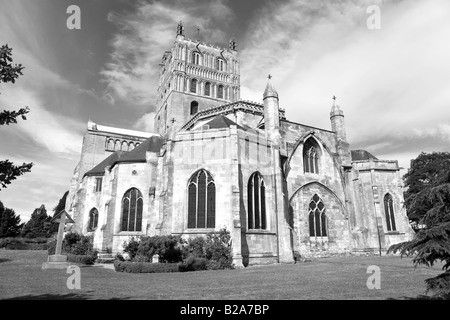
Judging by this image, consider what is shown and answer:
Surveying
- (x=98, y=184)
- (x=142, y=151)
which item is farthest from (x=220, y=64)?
(x=98, y=184)

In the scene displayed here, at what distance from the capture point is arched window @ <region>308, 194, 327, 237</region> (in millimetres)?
27625

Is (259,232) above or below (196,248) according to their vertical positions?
above

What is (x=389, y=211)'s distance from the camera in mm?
30234

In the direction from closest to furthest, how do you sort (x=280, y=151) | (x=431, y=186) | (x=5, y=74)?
(x=431, y=186) < (x=5, y=74) < (x=280, y=151)

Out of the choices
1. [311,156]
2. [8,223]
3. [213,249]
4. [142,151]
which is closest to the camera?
[213,249]

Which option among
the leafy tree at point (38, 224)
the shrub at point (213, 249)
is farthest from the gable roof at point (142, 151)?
the leafy tree at point (38, 224)

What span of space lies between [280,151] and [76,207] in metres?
23.1

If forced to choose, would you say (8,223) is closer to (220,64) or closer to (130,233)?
(130,233)

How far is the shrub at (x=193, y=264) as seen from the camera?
1848 cm

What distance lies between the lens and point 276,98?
26719 mm

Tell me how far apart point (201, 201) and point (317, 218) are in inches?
466

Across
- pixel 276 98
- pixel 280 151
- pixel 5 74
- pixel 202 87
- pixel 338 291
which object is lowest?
pixel 338 291
